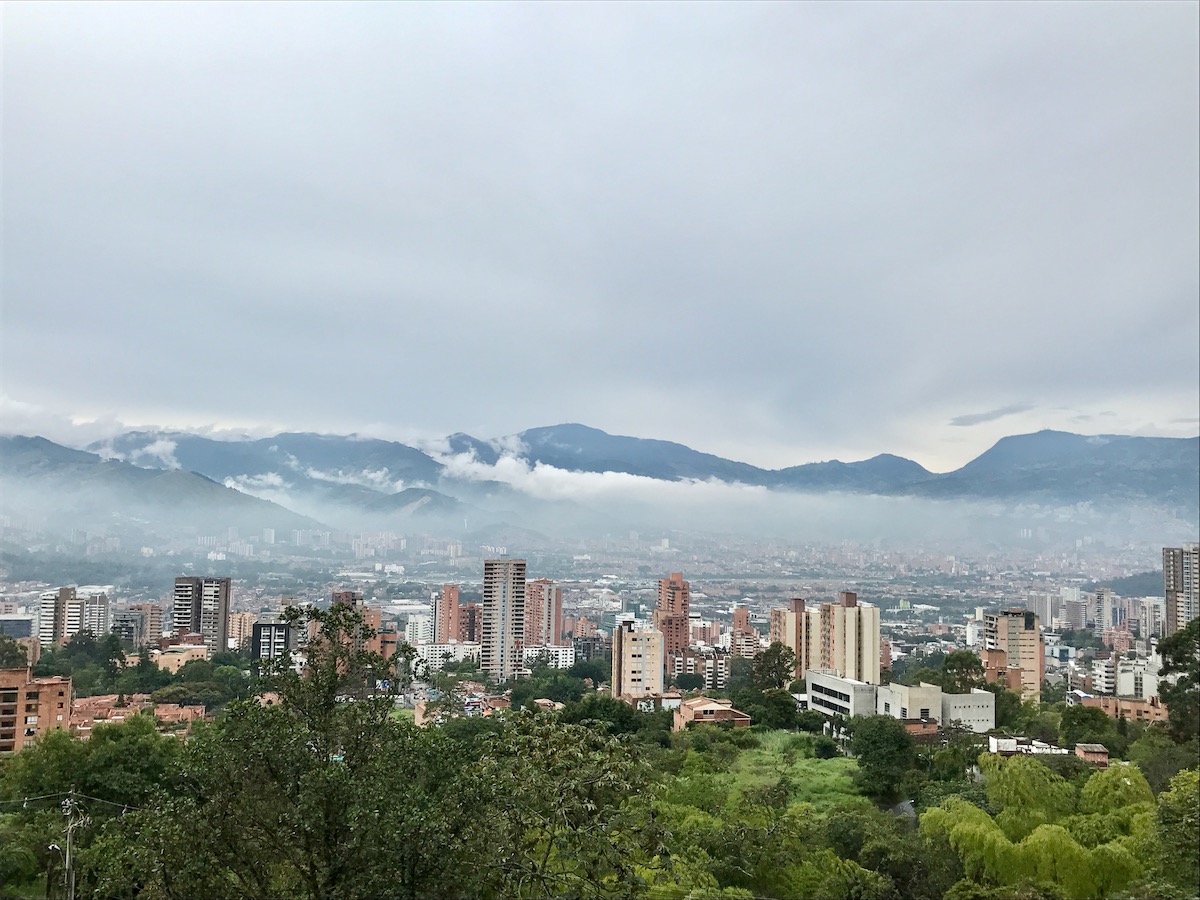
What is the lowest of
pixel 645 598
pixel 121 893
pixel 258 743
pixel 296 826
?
pixel 645 598

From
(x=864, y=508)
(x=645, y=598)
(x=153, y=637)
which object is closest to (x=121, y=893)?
(x=153, y=637)

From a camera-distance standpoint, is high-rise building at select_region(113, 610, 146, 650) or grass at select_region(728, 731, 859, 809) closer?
grass at select_region(728, 731, 859, 809)

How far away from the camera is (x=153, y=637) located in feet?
101

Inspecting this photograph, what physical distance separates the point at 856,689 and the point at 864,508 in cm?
8230

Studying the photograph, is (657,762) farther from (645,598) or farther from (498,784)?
(645,598)

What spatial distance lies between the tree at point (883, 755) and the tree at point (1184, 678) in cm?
342

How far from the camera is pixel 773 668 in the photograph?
19.1m

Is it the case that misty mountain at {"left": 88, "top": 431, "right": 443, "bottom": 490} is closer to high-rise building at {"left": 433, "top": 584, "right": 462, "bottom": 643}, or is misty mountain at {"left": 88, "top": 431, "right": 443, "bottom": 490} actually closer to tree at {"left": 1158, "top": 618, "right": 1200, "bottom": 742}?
high-rise building at {"left": 433, "top": 584, "right": 462, "bottom": 643}

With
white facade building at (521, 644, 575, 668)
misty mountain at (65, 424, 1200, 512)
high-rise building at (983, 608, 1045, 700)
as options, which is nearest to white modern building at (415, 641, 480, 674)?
white facade building at (521, 644, 575, 668)

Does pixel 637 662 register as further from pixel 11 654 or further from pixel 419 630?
pixel 419 630

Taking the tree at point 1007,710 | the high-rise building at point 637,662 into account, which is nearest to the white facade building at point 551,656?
the high-rise building at point 637,662

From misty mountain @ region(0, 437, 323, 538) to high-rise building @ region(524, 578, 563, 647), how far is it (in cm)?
1810

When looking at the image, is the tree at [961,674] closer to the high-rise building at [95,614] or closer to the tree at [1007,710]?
the tree at [1007,710]

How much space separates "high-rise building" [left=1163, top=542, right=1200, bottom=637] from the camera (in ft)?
114
